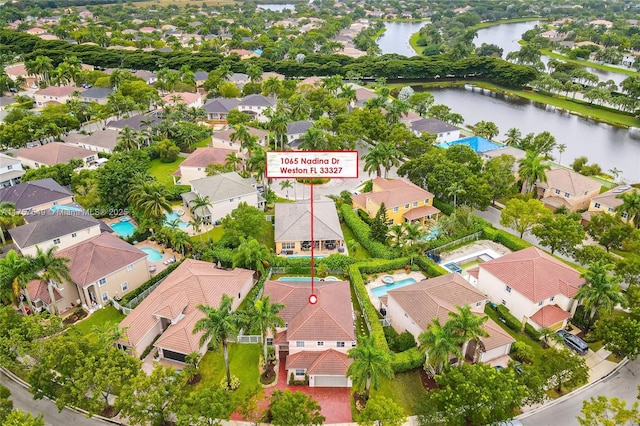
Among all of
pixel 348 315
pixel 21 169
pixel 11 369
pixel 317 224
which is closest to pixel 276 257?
pixel 317 224

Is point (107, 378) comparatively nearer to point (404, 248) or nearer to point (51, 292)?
point (51, 292)

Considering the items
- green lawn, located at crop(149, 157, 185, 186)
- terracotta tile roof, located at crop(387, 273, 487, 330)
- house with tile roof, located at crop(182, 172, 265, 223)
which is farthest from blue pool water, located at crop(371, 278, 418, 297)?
green lawn, located at crop(149, 157, 185, 186)

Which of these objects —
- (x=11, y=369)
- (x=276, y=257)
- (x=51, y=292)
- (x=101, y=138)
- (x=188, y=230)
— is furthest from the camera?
(x=101, y=138)

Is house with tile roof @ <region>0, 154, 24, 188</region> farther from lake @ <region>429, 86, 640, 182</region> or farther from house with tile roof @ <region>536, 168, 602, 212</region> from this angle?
lake @ <region>429, 86, 640, 182</region>

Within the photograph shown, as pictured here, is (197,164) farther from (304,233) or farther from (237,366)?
(237,366)

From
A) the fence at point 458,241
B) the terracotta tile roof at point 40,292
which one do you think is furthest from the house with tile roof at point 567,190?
the terracotta tile roof at point 40,292
